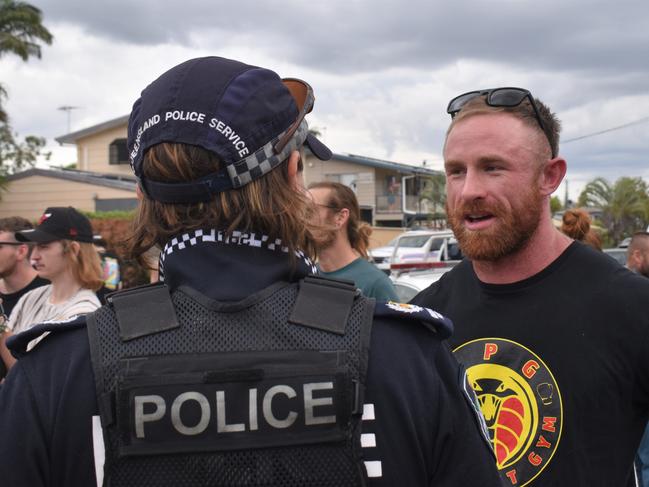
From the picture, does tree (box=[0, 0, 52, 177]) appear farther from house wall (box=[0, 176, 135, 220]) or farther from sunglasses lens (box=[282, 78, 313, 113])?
sunglasses lens (box=[282, 78, 313, 113])

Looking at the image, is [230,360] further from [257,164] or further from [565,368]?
[565,368]

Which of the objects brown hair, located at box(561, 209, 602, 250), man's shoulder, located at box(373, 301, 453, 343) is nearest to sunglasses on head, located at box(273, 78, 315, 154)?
man's shoulder, located at box(373, 301, 453, 343)

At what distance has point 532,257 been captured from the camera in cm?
253

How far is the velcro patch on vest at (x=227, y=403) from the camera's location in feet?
4.31

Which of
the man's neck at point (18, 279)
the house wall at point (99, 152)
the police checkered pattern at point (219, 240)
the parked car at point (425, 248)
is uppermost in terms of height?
the house wall at point (99, 152)

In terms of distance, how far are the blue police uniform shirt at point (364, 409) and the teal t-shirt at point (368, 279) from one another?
112 inches

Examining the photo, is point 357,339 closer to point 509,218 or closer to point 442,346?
point 442,346

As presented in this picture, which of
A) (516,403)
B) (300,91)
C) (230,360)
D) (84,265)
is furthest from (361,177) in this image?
(230,360)

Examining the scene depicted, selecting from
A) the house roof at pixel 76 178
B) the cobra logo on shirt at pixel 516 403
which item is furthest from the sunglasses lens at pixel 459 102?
the house roof at pixel 76 178

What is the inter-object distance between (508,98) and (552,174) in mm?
325

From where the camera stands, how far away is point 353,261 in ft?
15.7

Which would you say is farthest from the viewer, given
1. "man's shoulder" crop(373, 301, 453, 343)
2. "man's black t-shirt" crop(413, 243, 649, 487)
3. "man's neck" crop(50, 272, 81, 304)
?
"man's neck" crop(50, 272, 81, 304)

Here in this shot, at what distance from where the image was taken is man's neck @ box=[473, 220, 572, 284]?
2520 mm

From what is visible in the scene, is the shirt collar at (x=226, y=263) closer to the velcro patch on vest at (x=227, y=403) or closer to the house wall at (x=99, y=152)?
the velcro patch on vest at (x=227, y=403)
